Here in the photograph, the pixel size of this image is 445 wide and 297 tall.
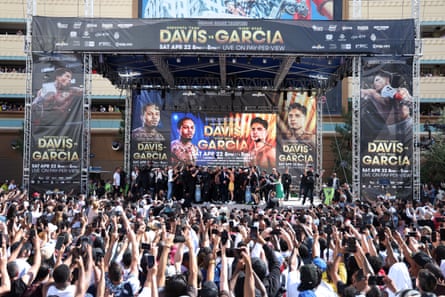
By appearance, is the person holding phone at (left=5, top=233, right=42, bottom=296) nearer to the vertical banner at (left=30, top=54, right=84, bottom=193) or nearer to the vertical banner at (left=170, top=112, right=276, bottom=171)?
the vertical banner at (left=30, top=54, right=84, bottom=193)

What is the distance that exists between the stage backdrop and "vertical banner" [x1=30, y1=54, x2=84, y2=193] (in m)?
6.20

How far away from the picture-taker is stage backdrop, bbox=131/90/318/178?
76.6 ft

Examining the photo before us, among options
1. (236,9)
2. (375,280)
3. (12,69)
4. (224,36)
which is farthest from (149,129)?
(375,280)

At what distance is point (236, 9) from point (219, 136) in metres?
11.6

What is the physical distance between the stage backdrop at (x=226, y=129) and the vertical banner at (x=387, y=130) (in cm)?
638

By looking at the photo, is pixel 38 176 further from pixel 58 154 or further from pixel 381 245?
pixel 381 245

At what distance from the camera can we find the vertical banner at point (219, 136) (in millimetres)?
23609

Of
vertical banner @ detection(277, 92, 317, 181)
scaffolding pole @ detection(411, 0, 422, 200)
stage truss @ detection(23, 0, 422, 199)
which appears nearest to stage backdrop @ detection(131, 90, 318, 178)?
vertical banner @ detection(277, 92, 317, 181)

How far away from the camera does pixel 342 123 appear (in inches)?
1289

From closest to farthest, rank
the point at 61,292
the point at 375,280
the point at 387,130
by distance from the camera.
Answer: the point at 375,280 → the point at 61,292 → the point at 387,130

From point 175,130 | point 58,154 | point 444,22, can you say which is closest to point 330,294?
point 58,154

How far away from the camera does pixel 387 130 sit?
16906 mm

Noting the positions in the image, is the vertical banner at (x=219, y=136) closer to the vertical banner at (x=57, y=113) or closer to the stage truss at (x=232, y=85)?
the stage truss at (x=232, y=85)

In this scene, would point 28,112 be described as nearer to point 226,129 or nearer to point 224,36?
point 224,36
